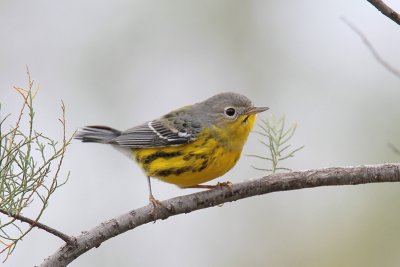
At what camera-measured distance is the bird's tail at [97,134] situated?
6.47 meters

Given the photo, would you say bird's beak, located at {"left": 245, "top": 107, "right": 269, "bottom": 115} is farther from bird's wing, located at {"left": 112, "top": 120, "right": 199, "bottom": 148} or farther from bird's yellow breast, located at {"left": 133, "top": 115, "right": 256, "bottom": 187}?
bird's wing, located at {"left": 112, "top": 120, "right": 199, "bottom": 148}

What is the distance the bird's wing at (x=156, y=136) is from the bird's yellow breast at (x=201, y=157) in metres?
0.07

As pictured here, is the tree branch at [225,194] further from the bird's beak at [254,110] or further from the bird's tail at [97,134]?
the bird's tail at [97,134]

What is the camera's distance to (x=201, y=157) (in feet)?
18.0

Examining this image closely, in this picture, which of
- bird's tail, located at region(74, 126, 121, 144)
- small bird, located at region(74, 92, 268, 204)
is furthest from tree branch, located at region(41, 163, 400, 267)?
bird's tail, located at region(74, 126, 121, 144)

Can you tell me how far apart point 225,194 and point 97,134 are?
242cm

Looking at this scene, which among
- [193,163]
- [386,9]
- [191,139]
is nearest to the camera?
[386,9]

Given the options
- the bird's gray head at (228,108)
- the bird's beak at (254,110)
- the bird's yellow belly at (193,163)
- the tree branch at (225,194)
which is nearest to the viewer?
the tree branch at (225,194)

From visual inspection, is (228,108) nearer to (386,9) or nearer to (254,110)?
(254,110)

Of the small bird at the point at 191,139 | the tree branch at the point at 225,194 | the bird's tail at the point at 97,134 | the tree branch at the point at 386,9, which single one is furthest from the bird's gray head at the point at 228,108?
the tree branch at the point at 386,9

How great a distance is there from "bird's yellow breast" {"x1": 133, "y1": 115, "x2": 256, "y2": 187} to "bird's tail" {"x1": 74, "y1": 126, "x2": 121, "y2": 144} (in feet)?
2.31

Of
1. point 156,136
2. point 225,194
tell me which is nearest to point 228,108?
point 156,136

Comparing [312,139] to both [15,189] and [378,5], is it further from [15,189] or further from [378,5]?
[15,189]

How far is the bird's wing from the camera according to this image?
231 inches
